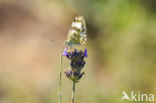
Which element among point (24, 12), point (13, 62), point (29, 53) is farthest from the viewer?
point (24, 12)

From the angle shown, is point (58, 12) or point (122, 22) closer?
point (122, 22)

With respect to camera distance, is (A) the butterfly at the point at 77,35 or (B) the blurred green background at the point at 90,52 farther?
(B) the blurred green background at the point at 90,52

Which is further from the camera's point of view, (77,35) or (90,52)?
(90,52)

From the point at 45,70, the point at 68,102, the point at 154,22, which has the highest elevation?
the point at 154,22

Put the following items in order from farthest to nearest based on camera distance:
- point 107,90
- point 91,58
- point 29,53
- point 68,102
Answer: point 29,53
point 91,58
point 107,90
point 68,102

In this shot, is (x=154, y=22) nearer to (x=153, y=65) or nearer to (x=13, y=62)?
(x=153, y=65)

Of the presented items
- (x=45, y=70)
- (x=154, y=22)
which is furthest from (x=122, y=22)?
(x=45, y=70)

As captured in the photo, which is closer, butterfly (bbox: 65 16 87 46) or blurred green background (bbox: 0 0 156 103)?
butterfly (bbox: 65 16 87 46)

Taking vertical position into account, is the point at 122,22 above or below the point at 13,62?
above
